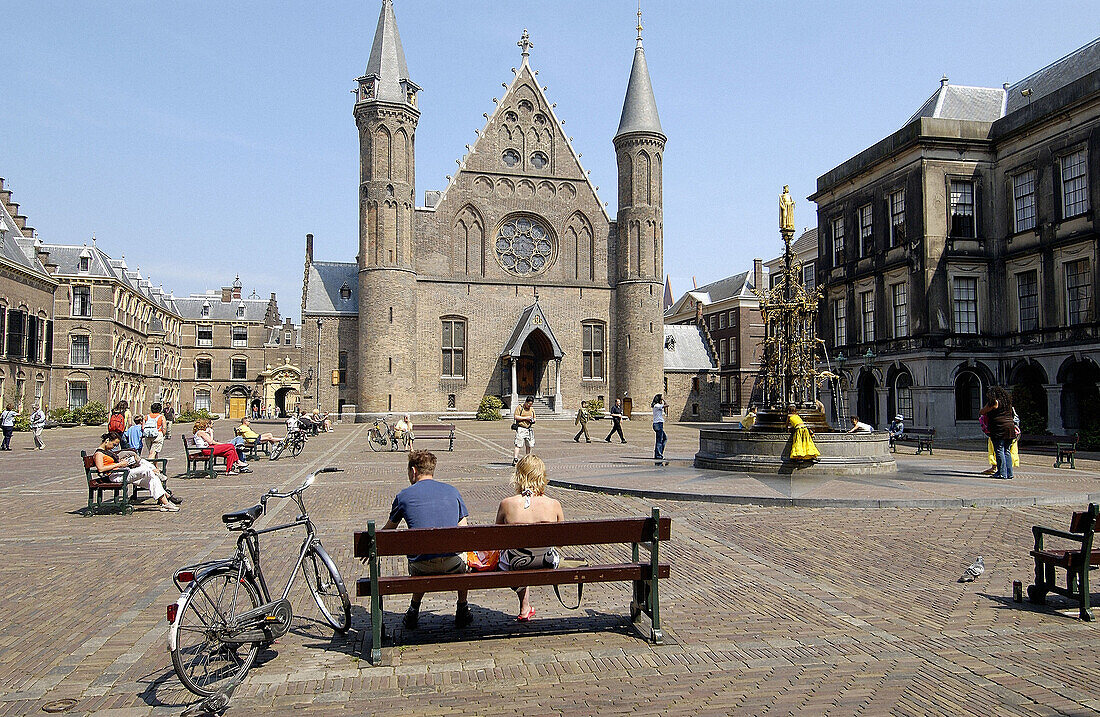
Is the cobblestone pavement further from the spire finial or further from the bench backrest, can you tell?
the spire finial

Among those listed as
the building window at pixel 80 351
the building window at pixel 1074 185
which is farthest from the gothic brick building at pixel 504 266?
the building window at pixel 1074 185

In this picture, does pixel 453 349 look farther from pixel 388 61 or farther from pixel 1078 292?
pixel 1078 292

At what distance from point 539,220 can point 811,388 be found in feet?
109

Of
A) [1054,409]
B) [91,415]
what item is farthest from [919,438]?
[91,415]

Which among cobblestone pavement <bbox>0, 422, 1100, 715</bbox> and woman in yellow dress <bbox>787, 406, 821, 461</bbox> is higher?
woman in yellow dress <bbox>787, 406, 821, 461</bbox>

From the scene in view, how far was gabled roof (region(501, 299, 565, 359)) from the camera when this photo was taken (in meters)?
47.1

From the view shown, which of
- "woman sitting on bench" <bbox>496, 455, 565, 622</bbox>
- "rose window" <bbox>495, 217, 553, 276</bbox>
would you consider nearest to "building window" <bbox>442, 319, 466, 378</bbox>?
"rose window" <bbox>495, 217, 553, 276</bbox>

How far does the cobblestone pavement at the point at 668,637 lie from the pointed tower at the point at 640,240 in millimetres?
38316

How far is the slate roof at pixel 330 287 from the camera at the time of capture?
1874 inches

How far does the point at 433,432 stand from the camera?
31125 millimetres

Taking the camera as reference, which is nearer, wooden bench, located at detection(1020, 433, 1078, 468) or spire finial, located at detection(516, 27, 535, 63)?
wooden bench, located at detection(1020, 433, 1078, 468)

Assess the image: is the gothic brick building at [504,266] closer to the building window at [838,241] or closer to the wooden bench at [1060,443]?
the building window at [838,241]

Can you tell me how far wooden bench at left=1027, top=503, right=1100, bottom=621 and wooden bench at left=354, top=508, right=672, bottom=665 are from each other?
3.29m

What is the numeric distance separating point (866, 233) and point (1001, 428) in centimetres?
2145
